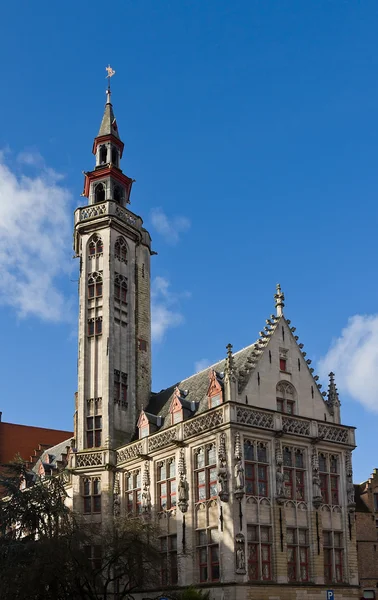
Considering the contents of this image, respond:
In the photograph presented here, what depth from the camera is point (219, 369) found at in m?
46.2

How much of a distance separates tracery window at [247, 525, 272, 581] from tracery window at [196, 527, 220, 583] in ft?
5.62

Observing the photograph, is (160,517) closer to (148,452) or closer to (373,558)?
(148,452)

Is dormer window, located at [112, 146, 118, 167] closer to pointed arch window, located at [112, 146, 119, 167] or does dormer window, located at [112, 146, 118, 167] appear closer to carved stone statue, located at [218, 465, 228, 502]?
pointed arch window, located at [112, 146, 119, 167]

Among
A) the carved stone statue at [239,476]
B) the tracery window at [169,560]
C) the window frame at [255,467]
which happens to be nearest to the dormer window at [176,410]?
the window frame at [255,467]

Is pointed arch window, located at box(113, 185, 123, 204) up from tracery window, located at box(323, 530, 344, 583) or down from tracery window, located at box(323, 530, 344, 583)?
up

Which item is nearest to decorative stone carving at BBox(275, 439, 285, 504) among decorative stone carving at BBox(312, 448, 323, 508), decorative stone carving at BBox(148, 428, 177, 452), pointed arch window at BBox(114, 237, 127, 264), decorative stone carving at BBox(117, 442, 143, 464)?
decorative stone carving at BBox(312, 448, 323, 508)

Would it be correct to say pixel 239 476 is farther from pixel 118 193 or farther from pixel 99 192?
pixel 99 192

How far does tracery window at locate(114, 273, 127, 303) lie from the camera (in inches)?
2077

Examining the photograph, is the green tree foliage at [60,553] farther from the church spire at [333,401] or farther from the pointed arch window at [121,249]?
A: the pointed arch window at [121,249]

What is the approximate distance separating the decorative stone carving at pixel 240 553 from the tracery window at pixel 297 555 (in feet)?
12.1

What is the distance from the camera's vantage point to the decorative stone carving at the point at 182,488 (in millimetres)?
41219

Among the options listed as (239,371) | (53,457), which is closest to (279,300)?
(239,371)

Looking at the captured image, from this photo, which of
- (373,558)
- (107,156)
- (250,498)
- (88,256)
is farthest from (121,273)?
(373,558)

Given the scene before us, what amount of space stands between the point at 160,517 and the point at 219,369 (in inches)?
367
